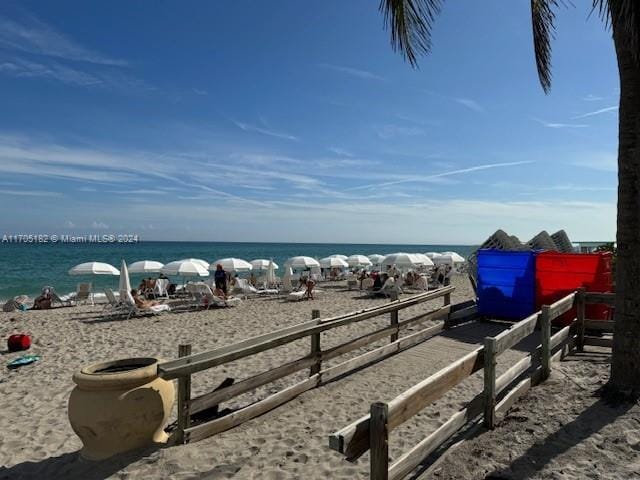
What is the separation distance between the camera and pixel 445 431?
355cm

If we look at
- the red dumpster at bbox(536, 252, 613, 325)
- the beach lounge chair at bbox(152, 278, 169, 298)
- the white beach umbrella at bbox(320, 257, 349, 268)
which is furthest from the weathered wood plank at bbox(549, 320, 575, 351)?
the white beach umbrella at bbox(320, 257, 349, 268)

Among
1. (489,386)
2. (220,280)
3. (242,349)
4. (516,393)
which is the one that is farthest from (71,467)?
(220,280)

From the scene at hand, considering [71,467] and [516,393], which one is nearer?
[71,467]

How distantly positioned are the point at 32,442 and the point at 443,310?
674 cm

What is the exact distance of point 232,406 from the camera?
5582 millimetres

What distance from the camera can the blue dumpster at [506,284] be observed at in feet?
30.3

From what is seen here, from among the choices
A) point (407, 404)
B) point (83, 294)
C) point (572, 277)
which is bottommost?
point (83, 294)

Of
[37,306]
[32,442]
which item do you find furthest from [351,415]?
[37,306]

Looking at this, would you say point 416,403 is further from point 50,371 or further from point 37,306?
point 37,306

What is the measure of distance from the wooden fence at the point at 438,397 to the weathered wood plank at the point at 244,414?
2.08 metres

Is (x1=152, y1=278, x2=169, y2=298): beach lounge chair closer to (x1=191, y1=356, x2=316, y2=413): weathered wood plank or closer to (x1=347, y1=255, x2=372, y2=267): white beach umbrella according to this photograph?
(x1=347, y1=255, x2=372, y2=267): white beach umbrella

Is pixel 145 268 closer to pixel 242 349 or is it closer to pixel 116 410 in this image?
pixel 242 349

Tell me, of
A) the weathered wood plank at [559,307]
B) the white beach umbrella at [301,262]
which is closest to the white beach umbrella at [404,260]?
the white beach umbrella at [301,262]

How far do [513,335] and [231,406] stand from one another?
340 cm
